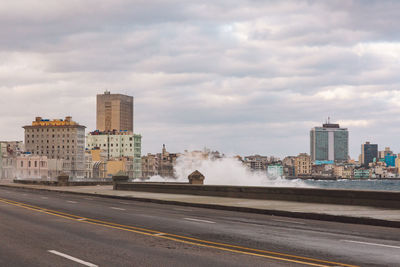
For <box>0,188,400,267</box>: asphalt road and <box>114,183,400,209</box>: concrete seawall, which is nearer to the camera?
<box>0,188,400,267</box>: asphalt road

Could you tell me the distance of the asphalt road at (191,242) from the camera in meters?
10.6

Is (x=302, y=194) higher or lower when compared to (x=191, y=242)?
higher

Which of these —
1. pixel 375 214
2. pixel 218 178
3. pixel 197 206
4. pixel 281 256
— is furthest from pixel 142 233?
pixel 218 178

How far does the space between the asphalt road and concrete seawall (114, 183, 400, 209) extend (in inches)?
208

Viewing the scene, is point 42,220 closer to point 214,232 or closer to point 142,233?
point 142,233

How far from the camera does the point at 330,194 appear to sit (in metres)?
26.0

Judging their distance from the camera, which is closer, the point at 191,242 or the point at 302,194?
the point at 191,242

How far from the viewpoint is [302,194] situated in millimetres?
27844

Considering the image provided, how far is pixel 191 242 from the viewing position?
13219 mm

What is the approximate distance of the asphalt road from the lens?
1058cm

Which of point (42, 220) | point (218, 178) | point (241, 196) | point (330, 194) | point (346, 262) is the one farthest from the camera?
point (218, 178)

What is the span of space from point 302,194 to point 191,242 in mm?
15564

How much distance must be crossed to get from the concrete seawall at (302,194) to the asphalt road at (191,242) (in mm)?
5274

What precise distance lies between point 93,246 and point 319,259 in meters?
5.04
